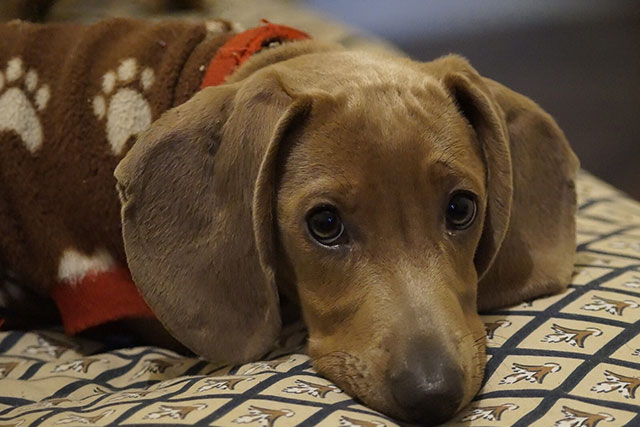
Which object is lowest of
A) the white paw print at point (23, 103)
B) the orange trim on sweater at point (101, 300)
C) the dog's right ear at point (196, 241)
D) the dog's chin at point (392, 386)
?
the orange trim on sweater at point (101, 300)

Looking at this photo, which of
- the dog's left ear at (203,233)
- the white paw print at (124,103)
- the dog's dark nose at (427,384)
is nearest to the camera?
the dog's dark nose at (427,384)

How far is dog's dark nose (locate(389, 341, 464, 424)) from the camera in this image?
126 cm

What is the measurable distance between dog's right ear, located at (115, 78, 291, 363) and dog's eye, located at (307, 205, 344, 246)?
12 centimetres

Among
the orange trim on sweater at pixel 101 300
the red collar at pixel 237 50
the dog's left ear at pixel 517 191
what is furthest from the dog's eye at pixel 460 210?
the orange trim on sweater at pixel 101 300

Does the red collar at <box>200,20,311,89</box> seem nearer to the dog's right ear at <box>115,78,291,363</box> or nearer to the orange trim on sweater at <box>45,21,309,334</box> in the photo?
the orange trim on sweater at <box>45,21,309,334</box>

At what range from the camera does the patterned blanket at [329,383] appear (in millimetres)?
1308

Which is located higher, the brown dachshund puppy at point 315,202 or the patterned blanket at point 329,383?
the brown dachshund puppy at point 315,202

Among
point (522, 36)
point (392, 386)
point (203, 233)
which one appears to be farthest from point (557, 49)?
point (392, 386)

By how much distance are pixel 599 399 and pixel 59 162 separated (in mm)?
1185

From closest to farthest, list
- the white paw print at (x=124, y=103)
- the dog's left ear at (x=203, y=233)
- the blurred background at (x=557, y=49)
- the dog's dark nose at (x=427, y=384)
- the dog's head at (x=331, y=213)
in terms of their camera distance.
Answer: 1. the dog's dark nose at (x=427, y=384)
2. the dog's head at (x=331, y=213)
3. the dog's left ear at (x=203, y=233)
4. the white paw print at (x=124, y=103)
5. the blurred background at (x=557, y=49)

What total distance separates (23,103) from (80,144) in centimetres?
19

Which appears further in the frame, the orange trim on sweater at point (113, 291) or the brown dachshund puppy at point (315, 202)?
the orange trim on sweater at point (113, 291)

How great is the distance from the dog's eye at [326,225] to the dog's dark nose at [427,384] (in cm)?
25

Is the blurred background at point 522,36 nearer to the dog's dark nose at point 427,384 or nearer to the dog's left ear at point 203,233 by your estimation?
the dog's left ear at point 203,233
